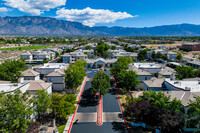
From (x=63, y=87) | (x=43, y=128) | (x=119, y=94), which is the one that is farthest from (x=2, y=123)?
(x=119, y=94)

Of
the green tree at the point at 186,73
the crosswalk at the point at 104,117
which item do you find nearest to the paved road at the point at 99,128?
A: the crosswalk at the point at 104,117

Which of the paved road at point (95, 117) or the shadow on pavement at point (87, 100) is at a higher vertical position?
the shadow on pavement at point (87, 100)

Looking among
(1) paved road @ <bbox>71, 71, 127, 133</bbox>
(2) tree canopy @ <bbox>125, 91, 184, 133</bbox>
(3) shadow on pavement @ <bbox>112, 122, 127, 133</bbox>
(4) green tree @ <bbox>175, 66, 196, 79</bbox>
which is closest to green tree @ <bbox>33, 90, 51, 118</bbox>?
(1) paved road @ <bbox>71, 71, 127, 133</bbox>

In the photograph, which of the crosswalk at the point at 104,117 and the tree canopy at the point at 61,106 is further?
the crosswalk at the point at 104,117

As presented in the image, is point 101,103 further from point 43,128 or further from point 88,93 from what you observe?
point 43,128

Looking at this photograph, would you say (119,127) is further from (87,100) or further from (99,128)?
(87,100)

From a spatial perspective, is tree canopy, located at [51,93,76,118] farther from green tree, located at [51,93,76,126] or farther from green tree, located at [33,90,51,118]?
green tree, located at [33,90,51,118]

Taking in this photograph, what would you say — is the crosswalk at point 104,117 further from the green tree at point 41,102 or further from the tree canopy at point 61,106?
the green tree at point 41,102
